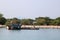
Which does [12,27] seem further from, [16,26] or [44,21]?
[44,21]

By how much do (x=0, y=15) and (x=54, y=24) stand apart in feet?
73.2

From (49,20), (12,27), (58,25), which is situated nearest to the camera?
(12,27)

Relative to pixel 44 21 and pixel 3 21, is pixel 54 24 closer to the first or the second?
pixel 44 21

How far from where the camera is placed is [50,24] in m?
92.4

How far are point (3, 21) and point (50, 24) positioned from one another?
Answer: 17.0 metres

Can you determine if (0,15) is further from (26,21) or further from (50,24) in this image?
(50,24)

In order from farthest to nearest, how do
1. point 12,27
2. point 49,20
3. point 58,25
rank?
point 49,20, point 58,25, point 12,27

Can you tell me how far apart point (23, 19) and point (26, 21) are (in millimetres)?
1318

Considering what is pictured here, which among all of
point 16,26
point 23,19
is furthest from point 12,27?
point 23,19

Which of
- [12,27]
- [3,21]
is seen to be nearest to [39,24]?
[3,21]

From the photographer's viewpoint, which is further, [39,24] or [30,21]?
[30,21]

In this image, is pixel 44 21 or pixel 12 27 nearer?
pixel 12 27

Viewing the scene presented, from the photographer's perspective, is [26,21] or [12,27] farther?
[26,21]

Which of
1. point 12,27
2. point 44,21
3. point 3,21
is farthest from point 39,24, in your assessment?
point 12,27
